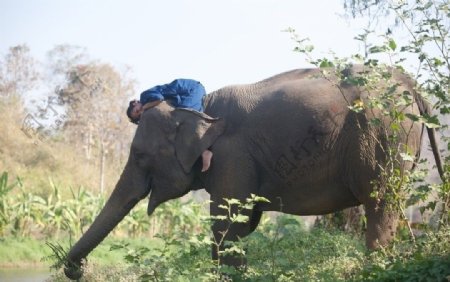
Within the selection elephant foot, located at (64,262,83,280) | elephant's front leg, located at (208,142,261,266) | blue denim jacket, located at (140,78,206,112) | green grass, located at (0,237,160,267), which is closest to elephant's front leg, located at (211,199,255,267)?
elephant's front leg, located at (208,142,261,266)

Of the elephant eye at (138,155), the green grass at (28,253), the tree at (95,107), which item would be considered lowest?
the green grass at (28,253)

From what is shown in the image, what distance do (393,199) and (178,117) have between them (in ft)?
7.76

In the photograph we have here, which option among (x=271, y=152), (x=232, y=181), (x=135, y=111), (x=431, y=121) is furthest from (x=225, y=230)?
(x=431, y=121)

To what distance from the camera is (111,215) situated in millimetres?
7664

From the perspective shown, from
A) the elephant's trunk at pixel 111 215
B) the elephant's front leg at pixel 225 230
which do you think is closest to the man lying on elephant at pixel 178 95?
the elephant's trunk at pixel 111 215

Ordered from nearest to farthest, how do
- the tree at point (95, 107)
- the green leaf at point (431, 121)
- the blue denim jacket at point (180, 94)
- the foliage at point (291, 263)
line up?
1. the foliage at point (291, 263)
2. the green leaf at point (431, 121)
3. the blue denim jacket at point (180, 94)
4. the tree at point (95, 107)

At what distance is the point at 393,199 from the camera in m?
6.13

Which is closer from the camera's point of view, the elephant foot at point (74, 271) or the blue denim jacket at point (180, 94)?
the elephant foot at point (74, 271)

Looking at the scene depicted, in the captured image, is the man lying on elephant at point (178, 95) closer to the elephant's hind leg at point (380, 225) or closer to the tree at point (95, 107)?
the elephant's hind leg at point (380, 225)

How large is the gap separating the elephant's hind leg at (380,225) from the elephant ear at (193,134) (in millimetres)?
1613

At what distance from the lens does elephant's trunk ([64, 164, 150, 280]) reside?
295 inches

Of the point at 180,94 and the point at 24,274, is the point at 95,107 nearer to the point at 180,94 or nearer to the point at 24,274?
the point at 24,274

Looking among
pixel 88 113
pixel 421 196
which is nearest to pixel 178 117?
pixel 421 196

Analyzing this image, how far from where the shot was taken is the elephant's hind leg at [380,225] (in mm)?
6793
